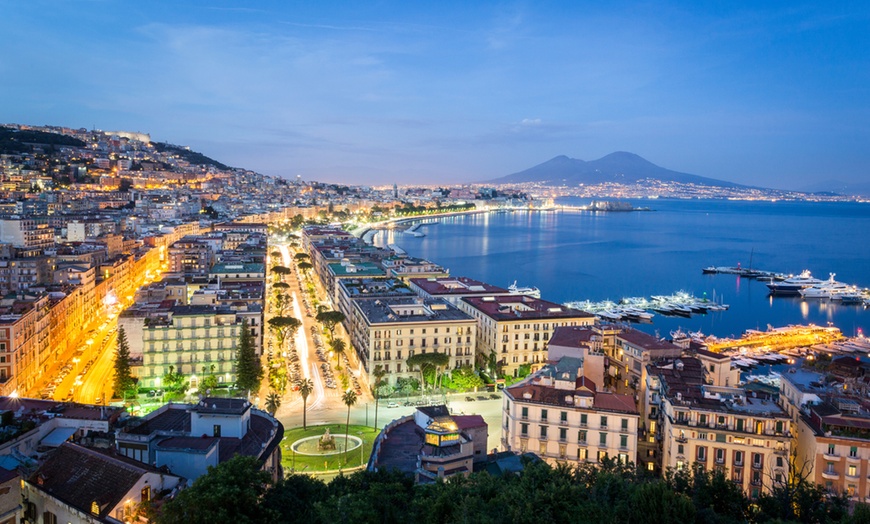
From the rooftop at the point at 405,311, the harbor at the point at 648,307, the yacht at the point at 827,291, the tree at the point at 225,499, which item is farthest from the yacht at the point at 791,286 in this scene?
the tree at the point at 225,499

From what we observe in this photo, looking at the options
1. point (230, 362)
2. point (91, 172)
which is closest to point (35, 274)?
point (230, 362)

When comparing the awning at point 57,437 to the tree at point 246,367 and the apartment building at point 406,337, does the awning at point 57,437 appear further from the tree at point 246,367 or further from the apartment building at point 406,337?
the apartment building at point 406,337

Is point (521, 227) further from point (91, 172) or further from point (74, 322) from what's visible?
point (74, 322)

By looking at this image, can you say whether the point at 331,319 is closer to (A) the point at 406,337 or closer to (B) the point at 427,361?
(A) the point at 406,337

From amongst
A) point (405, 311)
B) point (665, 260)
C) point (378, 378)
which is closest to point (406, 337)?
point (405, 311)

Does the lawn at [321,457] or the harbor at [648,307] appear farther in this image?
the harbor at [648,307]

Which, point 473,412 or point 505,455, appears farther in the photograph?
point 473,412
